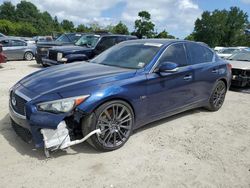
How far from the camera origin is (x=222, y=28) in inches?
2506

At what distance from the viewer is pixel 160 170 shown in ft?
11.5

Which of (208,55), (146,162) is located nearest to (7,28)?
(208,55)

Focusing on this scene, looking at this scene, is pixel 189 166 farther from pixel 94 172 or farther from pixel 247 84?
pixel 247 84

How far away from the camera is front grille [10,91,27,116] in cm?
363

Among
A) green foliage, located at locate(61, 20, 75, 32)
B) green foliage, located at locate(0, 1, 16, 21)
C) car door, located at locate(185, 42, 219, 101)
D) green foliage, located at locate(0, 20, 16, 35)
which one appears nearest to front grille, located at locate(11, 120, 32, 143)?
car door, located at locate(185, 42, 219, 101)

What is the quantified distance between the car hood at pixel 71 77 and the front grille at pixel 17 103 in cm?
20

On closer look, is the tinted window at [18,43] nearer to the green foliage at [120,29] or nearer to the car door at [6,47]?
the car door at [6,47]

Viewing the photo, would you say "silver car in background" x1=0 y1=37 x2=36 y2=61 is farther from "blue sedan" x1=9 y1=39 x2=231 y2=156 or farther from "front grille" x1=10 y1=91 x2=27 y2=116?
"front grille" x1=10 y1=91 x2=27 y2=116

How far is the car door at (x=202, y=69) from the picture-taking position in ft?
17.3

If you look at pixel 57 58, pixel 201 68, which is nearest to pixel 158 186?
pixel 201 68

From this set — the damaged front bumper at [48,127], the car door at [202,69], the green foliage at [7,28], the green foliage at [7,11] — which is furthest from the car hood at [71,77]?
the green foliage at [7,11]

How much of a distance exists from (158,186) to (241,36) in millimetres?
65842

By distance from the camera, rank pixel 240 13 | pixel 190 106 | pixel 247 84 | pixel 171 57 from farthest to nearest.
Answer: pixel 240 13 → pixel 247 84 → pixel 190 106 → pixel 171 57

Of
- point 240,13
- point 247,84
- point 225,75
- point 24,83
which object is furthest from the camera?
point 240,13
